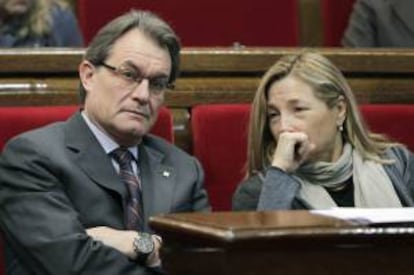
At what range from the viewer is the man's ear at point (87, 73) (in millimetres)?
1024

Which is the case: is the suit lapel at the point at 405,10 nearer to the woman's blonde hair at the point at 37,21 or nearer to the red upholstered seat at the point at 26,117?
the woman's blonde hair at the point at 37,21

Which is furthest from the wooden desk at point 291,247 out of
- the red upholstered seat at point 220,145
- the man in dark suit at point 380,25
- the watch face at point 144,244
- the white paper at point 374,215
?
the man in dark suit at point 380,25

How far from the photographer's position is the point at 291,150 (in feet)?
3.48

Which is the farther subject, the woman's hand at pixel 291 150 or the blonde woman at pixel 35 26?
the blonde woman at pixel 35 26

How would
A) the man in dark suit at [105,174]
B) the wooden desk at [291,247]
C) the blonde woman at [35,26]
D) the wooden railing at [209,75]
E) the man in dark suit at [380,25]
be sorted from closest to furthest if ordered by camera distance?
the wooden desk at [291,247]
the man in dark suit at [105,174]
the wooden railing at [209,75]
the blonde woman at [35,26]
the man in dark suit at [380,25]

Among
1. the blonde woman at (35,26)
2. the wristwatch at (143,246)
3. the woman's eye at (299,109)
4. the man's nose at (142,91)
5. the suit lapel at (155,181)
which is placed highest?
the man's nose at (142,91)

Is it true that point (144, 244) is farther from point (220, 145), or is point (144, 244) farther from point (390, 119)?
point (390, 119)

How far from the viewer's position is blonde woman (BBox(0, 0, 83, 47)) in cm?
141

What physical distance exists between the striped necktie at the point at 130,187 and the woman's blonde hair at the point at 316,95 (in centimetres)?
15

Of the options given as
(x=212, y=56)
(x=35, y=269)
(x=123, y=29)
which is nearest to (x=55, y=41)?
(x=212, y=56)

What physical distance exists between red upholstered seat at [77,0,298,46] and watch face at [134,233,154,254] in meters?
0.61

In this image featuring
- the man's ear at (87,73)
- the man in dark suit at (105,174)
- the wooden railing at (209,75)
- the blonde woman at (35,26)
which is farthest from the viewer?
the blonde woman at (35,26)

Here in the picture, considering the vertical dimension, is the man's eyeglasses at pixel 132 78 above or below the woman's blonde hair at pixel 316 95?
above

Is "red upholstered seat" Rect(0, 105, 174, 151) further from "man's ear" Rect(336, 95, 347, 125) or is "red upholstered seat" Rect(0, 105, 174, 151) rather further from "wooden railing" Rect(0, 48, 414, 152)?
"man's ear" Rect(336, 95, 347, 125)
